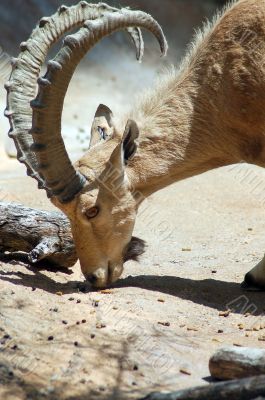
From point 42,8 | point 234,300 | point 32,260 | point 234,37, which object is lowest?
point 234,300

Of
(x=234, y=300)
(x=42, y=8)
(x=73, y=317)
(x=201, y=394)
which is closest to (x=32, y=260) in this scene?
(x=73, y=317)

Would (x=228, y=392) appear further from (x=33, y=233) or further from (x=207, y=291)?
(x=33, y=233)


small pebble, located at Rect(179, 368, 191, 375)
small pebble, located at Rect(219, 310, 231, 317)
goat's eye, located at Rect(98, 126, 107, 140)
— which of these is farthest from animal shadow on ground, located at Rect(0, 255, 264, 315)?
small pebble, located at Rect(179, 368, 191, 375)

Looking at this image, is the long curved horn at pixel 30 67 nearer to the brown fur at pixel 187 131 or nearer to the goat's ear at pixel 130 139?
the brown fur at pixel 187 131

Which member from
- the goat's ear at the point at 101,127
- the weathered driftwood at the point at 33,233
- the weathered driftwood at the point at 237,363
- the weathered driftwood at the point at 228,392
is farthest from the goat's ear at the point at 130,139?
the weathered driftwood at the point at 228,392

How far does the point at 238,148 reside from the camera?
27.7 feet

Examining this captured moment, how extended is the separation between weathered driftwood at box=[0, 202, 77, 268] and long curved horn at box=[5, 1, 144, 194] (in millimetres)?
781

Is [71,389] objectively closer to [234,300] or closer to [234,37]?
[234,300]

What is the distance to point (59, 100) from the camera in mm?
7598

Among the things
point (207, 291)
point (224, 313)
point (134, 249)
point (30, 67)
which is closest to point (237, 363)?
point (224, 313)

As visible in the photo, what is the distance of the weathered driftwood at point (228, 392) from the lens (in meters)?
4.91

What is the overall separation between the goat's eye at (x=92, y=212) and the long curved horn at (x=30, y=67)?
659 millimetres

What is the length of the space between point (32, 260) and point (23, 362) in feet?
8.15

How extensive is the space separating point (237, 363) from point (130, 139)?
2941mm
